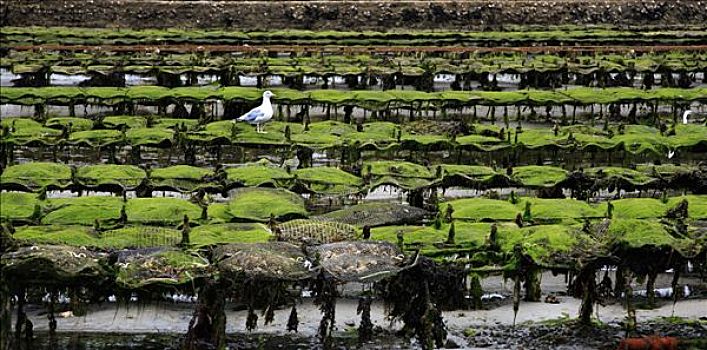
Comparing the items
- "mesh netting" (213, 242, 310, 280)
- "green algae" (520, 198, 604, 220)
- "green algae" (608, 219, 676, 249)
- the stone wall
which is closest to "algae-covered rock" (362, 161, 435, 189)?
"green algae" (520, 198, 604, 220)

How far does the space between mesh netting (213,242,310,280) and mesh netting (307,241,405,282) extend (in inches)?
11.3

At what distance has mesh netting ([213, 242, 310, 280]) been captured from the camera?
13797mm

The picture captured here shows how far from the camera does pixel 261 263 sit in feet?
45.5

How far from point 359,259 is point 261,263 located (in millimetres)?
1177

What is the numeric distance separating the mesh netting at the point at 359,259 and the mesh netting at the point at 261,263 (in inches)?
11.3

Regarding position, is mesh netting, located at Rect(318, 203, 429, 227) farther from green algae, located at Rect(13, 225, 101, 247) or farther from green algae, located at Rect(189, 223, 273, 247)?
green algae, located at Rect(13, 225, 101, 247)

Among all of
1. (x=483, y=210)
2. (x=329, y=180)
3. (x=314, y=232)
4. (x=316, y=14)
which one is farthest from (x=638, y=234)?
(x=316, y=14)

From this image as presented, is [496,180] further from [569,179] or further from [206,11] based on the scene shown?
[206,11]

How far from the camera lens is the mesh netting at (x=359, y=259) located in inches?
547

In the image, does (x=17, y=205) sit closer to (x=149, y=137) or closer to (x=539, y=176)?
(x=149, y=137)

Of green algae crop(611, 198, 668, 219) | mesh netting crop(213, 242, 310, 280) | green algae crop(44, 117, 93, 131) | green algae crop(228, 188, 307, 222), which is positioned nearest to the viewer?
mesh netting crop(213, 242, 310, 280)

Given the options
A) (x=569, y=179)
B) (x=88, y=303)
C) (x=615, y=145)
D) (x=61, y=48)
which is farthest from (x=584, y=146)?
(x=61, y=48)

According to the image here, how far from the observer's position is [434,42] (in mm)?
45344

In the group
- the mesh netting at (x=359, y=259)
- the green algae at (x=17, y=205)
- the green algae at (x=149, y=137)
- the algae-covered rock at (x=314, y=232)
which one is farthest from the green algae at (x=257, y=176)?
the mesh netting at (x=359, y=259)
